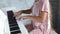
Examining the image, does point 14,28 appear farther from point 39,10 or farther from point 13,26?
point 39,10

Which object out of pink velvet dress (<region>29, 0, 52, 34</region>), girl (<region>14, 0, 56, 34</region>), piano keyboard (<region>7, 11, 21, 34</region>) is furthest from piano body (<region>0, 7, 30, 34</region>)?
pink velvet dress (<region>29, 0, 52, 34</region>)

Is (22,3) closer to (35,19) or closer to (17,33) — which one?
(35,19)

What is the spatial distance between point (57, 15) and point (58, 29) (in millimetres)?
222

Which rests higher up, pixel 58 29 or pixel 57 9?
pixel 57 9

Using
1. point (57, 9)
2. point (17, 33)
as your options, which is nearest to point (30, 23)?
point (17, 33)

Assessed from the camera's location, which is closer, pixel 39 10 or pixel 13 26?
pixel 13 26

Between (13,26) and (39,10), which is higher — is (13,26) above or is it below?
below

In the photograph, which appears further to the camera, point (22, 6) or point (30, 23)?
point (22, 6)

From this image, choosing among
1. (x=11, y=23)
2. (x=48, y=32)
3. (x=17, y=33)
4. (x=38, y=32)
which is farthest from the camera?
(x=48, y=32)

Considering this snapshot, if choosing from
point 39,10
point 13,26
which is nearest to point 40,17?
point 39,10

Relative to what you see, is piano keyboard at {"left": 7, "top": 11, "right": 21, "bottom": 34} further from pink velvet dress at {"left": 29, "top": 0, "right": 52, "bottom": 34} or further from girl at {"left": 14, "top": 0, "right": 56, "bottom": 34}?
pink velvet dress at {"left": 29, "top": 0, "right": 52, "bottom": 34}

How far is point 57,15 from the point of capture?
1.92m

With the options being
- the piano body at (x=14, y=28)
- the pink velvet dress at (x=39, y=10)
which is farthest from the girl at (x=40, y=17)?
the piano body at (x=14, y=28)

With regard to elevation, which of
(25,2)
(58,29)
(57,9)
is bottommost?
(58,29)
